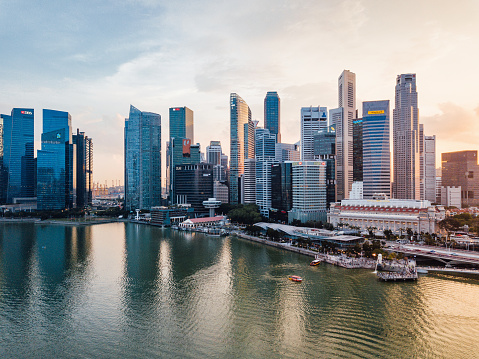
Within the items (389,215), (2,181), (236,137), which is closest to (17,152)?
(2,181)

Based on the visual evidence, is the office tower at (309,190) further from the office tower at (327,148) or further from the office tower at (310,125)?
the office tower at (310,125)

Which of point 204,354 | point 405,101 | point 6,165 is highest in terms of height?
point 405,101

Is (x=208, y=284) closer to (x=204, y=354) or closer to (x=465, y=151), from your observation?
(x=204, y=354)

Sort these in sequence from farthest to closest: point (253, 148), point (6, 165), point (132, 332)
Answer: point (253, 148) < point (6, 165) < point (132, 332)

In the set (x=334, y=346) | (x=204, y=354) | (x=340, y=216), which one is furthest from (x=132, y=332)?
(x=340, y=216)

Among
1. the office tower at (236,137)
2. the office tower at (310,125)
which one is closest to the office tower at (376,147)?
Result: the office tower at (310,125)

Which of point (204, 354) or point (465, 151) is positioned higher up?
point (465, 151)

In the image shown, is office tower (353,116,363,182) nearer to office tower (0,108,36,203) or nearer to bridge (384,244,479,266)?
bridge (384,244,479,266)

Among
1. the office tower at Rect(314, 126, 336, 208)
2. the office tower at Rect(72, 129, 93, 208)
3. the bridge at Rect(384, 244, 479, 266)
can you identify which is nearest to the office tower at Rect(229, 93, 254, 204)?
the office tower at Rect(314, 126, 336, 208)
